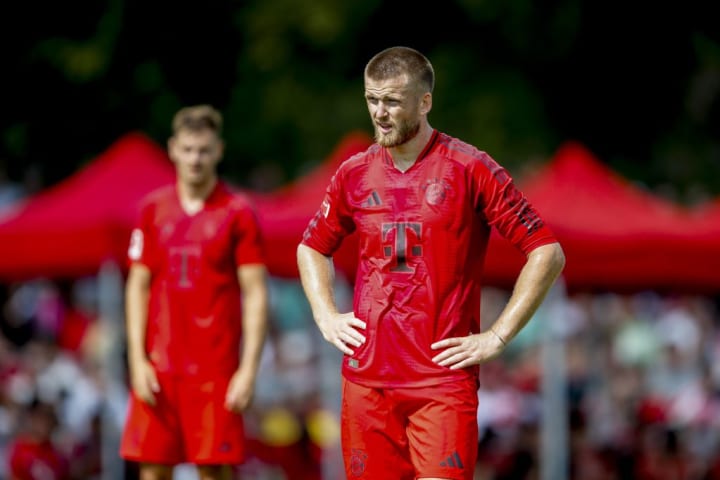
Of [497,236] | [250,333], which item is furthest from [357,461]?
[497,236]

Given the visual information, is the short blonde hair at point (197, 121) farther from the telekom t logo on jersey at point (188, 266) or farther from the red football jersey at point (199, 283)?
the telekom t logo on jersey at point (188, 266)

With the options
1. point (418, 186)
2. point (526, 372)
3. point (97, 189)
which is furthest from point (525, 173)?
point (418, 186)

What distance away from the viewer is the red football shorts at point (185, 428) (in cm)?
850

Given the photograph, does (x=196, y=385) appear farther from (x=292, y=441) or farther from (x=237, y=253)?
(x=292, y=441)

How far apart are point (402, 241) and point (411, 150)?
0.40 metres

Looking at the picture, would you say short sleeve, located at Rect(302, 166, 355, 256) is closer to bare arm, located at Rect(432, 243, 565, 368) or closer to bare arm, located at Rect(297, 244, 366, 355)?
bare arm, located at Rect(297, 244, 366, 355)

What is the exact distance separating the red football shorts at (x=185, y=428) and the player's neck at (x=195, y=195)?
38.5 inches

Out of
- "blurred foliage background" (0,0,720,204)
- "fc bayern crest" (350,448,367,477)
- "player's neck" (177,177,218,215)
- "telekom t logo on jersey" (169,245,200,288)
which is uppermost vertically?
"blurred foliage background" (0,0,720,204)

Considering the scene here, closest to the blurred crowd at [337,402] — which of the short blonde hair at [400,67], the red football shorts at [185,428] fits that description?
the red football shorts at [185,428]

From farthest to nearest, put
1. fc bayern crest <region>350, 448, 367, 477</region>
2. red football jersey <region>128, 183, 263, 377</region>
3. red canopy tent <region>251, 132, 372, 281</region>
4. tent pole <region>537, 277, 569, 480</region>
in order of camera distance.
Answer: tent pole <region>537, 277, 569, 480</region> → red canopy tent <region>251, 132, 372, 281</region> → red football jersey <region>128, 183, 263, 377</region> → fc bayern crest <region>350, 448, 367, 477</region>

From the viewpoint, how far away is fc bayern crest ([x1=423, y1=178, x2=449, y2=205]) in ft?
21.5

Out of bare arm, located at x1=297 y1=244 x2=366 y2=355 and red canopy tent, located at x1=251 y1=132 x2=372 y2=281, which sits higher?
red canopy tent, located at x1=251 y1=132 x2=372 y2=281

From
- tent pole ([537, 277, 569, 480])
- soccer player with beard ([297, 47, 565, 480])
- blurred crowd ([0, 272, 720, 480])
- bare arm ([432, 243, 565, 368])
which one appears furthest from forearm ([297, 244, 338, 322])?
tent pole ([537, 277, 569, 480])

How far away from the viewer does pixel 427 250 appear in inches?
258
